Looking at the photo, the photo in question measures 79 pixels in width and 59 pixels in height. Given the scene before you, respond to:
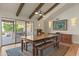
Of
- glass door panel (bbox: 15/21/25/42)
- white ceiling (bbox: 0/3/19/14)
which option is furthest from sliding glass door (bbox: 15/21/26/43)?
white ceiling (bbox: 0/3/19/14)

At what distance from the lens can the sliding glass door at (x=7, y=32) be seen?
1.65 meters

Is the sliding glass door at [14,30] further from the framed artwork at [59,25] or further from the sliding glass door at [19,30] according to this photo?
the framed artwork at [59,25]

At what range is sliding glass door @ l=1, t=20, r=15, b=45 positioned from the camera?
165 cm

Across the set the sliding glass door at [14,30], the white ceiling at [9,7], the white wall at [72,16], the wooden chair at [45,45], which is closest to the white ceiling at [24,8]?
the white ceiling at [9,7]

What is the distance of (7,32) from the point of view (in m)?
1.70

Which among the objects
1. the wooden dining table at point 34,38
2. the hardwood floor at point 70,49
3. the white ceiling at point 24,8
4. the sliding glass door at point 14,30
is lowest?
the hardwood floor at point 70,49

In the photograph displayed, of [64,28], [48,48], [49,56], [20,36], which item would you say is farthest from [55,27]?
[20,36]

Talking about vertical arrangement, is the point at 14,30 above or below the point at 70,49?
above

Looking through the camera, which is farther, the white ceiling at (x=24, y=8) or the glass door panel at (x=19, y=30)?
the glass door panel at (x=19, y=30)

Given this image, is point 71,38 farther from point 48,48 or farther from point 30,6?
point 30,6

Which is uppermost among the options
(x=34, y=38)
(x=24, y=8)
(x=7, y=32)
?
(x=24, y=8)

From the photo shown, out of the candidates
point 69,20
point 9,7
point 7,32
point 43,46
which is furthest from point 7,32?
point 69,20

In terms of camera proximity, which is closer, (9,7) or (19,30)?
(9,7)

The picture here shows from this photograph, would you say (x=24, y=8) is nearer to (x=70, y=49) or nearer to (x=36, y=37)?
(x=36, y=37)
